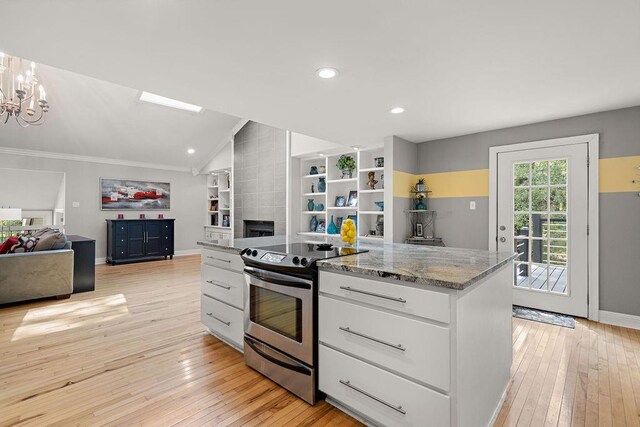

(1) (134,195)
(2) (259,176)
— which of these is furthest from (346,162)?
(1) (134,195)

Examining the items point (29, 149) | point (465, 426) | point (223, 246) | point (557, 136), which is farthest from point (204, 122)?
point (465, 426)

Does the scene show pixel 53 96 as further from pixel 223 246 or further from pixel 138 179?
pixel 223 246

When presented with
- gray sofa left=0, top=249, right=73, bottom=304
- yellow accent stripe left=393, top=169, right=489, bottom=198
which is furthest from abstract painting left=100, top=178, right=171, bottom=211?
yellow accent stripe left=393, top=169, right=489, bottom=198

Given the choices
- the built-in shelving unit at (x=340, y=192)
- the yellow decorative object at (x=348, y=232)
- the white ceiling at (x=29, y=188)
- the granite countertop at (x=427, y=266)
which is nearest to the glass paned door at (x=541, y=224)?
the built-in shelving unit at (x=340, y=192)

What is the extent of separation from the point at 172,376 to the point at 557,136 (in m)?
4.51

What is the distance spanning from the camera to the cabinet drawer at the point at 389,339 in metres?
1.37

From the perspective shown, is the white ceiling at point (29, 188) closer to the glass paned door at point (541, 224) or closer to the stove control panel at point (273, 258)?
the stove control panel at point (273, 258)

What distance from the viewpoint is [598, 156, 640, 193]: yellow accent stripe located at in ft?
10.3

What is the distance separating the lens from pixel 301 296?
6.28ft

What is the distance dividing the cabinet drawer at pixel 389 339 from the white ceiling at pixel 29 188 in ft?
24.7

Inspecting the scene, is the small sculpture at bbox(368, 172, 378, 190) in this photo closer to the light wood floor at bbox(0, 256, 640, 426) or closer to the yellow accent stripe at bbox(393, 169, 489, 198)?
the yellow accent stripe at bbox(393, 169, 489, 198)

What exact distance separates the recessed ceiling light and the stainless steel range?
135 cm

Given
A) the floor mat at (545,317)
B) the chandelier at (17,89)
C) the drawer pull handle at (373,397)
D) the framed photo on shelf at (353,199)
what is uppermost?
the chandelier at (17,89)

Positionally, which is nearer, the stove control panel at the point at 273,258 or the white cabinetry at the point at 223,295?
the stove control panel at the point at 273,258
